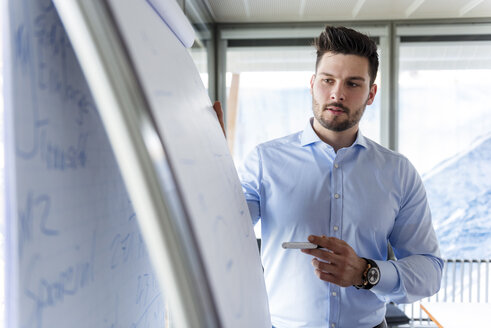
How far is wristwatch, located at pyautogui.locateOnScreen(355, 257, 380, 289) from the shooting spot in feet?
2.99

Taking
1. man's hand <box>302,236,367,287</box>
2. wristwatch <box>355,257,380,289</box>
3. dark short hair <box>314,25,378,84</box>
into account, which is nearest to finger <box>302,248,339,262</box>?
man's hand <box>302,236,367,287</box>

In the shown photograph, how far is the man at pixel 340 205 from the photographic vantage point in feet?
3.34

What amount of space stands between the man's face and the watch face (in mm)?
415

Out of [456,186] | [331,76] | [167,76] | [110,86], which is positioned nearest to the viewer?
[110,86]

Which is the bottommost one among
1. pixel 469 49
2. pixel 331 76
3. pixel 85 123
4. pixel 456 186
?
pixel 456 186

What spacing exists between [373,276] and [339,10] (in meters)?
2.58

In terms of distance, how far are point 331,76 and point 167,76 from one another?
2.84 feet

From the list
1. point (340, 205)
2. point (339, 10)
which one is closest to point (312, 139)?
point (340, 205)

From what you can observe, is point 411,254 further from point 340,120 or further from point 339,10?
point 339,10

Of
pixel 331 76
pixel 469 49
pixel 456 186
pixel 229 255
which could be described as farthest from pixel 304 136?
pixel 469 49

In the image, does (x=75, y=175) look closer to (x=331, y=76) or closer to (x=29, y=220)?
(x=29, y=220)

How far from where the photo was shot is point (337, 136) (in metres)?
1.14

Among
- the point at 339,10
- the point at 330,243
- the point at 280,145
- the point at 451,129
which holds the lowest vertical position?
the point at 330,243

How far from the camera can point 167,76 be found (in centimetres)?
32
